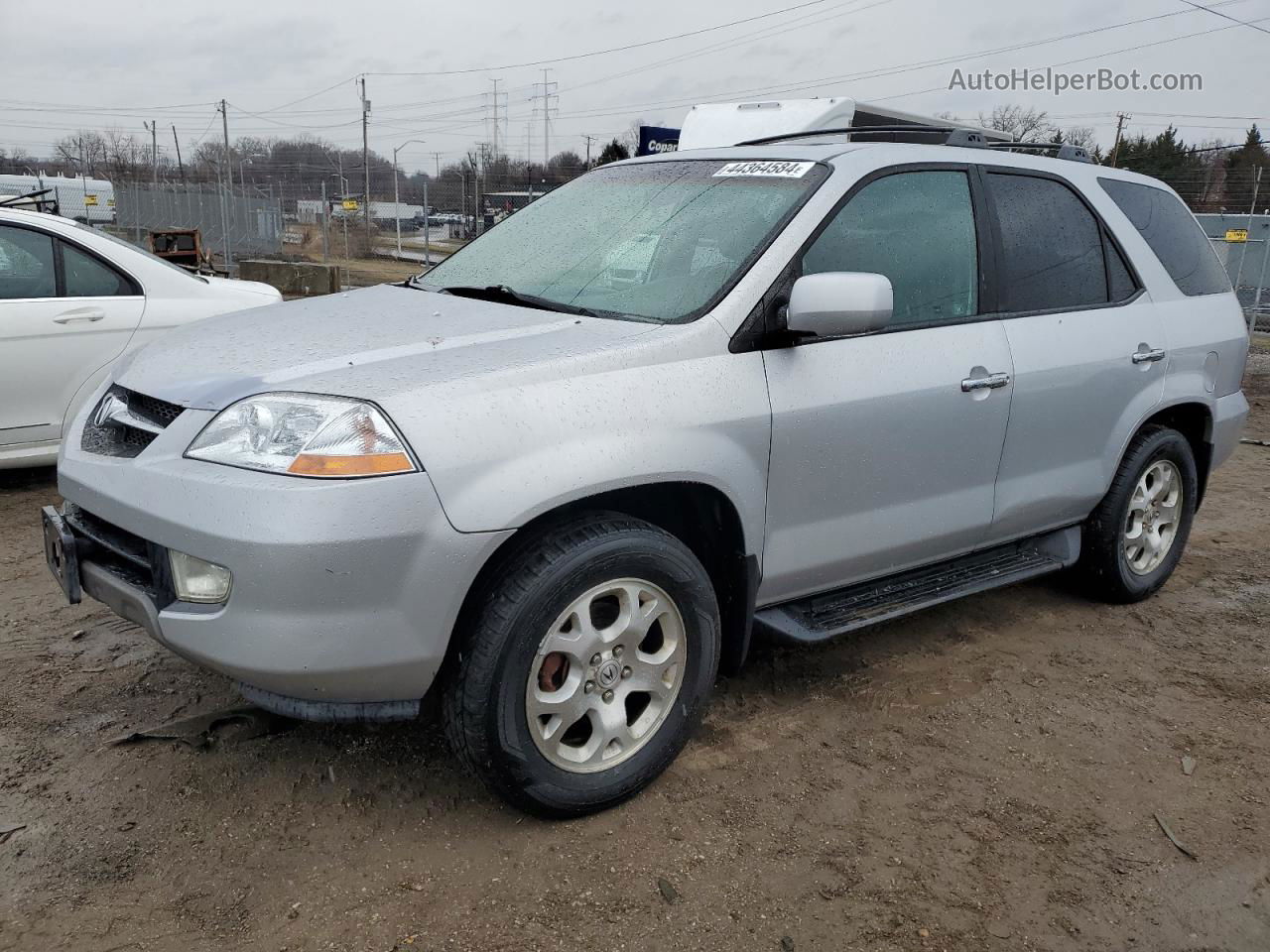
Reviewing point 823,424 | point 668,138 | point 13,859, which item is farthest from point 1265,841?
point 668,138

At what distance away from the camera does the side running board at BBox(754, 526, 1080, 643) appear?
3.33 metres

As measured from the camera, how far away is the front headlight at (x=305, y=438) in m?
2.42

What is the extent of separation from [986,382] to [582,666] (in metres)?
1.76

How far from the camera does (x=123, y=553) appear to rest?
8.87 feet

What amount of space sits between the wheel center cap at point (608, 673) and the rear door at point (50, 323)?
409cm

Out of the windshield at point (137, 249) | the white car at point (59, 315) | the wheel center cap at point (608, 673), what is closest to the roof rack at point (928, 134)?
the wheel center cap at point (608, 673)

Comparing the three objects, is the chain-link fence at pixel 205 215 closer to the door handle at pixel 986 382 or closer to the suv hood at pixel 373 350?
the suv hood at pixel 373 350

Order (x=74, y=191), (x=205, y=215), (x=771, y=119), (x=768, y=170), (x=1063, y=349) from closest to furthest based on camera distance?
(x=768, y=170) < (x=1063, y=349) < (x=771, y=119) < (x=205, y=215) < (x=74, y=191)

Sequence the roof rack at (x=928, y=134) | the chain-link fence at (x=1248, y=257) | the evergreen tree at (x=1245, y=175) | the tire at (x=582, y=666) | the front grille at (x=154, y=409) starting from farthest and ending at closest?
1. the evergreen tree at (x=1245, y=175)
2. the chain-link fence at (x=1248, y=257)
3. the roof rack at (x=928, y=134)
4. the front grille at (x=154, y=409)
5. the tire at (x=582, y=666)

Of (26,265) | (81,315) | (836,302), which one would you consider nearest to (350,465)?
(836,302)

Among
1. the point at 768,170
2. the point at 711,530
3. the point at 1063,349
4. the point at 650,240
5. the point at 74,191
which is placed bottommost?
the point at 711,530

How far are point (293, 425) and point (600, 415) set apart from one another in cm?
75

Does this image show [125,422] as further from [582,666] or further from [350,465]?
[582,666]

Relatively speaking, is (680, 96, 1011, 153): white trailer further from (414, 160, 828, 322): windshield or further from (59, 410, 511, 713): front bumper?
(59, 410, 511, 713): front bumper
